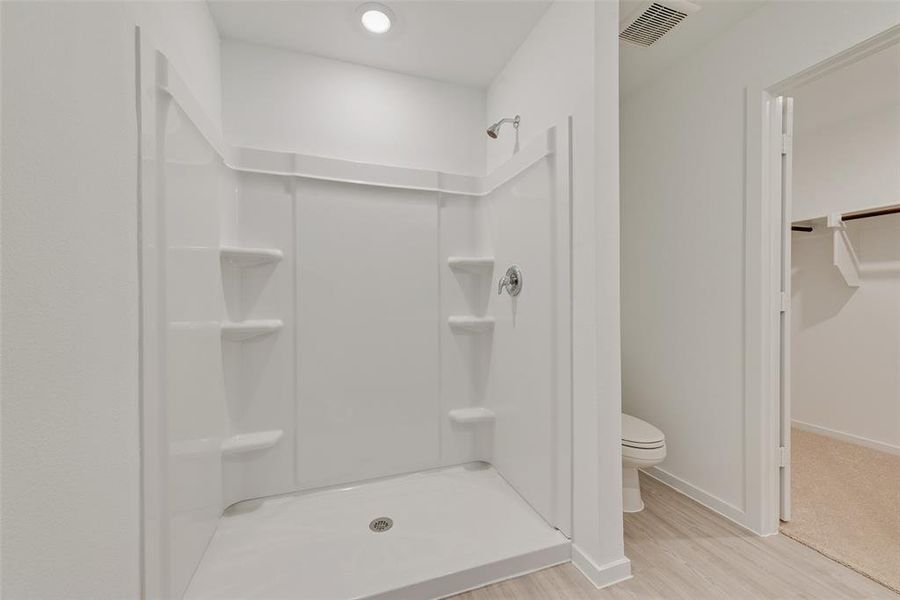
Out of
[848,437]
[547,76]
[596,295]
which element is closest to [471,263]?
[596,295]

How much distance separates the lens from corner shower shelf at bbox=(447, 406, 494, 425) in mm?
2117

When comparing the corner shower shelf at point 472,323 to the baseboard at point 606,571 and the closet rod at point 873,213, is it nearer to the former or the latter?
the baseboard at point 606,571

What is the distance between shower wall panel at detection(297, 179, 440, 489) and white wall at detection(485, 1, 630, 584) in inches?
35.4

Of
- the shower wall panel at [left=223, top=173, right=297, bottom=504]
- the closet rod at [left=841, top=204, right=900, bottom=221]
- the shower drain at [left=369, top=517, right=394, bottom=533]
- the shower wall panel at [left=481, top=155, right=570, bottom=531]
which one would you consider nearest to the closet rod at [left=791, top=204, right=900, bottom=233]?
the closet rod at [left=841, top=204, right=900, bottom=221]

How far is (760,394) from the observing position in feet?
5.47

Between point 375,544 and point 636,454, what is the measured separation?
4.15 ft

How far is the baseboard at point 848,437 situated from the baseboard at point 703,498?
1.78 m

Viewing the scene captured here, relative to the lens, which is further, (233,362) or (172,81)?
(233,362)

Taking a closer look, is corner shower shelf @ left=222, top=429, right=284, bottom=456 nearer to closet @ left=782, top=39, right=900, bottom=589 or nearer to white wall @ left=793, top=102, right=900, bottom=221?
closet @ left=782, top=39, right=900, bottom=589

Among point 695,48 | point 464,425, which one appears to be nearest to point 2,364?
point 464,425

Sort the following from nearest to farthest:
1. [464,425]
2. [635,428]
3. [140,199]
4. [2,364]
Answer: [2,364]
[140,199]
[635,428]
[464,425]

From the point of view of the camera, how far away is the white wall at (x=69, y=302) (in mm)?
564

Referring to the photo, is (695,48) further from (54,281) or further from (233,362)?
(233,362)

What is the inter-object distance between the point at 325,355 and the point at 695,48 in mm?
2563
